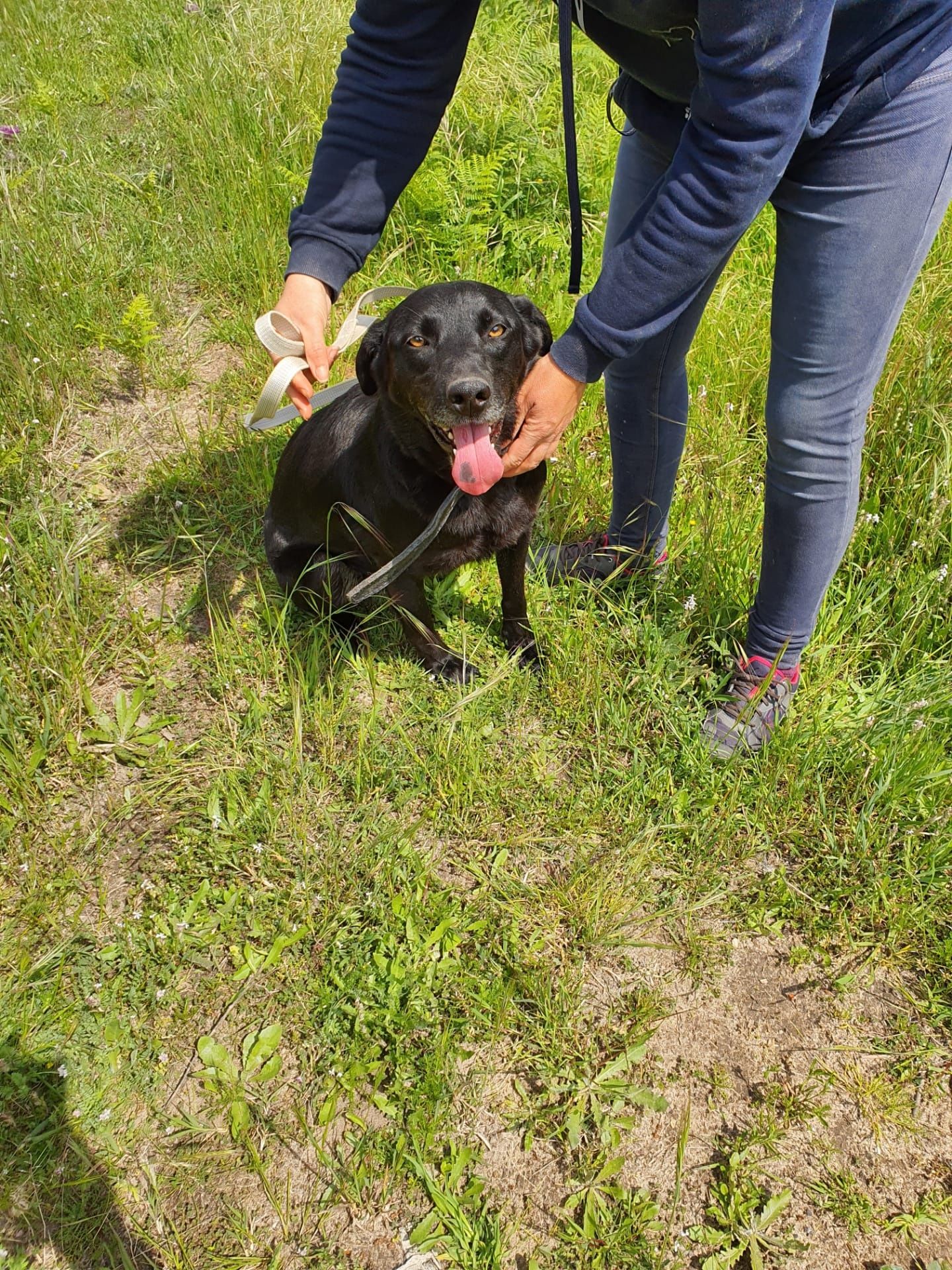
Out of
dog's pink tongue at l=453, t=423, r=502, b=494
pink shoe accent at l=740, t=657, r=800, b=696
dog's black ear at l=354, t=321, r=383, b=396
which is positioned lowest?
pink shoe accent at l=740, t=657, r=800, b=696

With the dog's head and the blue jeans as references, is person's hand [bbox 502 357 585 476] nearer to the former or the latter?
the dog's head

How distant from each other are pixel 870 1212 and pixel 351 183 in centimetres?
260

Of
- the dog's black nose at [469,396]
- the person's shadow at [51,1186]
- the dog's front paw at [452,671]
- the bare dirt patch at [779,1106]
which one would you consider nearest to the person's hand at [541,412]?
the dog's black nose at [469,396]

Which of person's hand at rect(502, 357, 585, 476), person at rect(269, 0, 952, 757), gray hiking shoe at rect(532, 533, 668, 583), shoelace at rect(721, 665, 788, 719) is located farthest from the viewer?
gray hiking shoe at rect(532, 533, 668, 583)

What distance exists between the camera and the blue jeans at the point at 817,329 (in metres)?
1.58

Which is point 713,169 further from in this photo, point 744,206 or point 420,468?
point 420,468

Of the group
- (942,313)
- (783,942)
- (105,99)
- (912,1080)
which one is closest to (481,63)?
(105,99)

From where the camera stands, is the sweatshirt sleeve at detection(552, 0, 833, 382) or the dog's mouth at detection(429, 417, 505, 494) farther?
the dog's mouth at detection(429, 417, 505, 494)

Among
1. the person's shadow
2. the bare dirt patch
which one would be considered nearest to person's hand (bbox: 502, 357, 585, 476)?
the bare dirt patch

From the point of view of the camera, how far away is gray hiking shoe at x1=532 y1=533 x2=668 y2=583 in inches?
111

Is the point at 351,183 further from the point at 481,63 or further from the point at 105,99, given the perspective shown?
the point at 105,99

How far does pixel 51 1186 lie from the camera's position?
1.70m

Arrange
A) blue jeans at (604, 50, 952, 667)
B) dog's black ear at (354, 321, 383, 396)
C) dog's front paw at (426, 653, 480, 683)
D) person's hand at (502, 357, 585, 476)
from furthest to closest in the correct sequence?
dog's front paw at (426, 653, 480, 683), dog's black ear at (354, 321, 383, 396), person's hand at (502, 357, 585, 476), blue jeans at (604, 50, 952, 667)

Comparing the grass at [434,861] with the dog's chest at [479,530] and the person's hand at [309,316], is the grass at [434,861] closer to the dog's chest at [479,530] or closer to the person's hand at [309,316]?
the dog's chest at [479,530]
